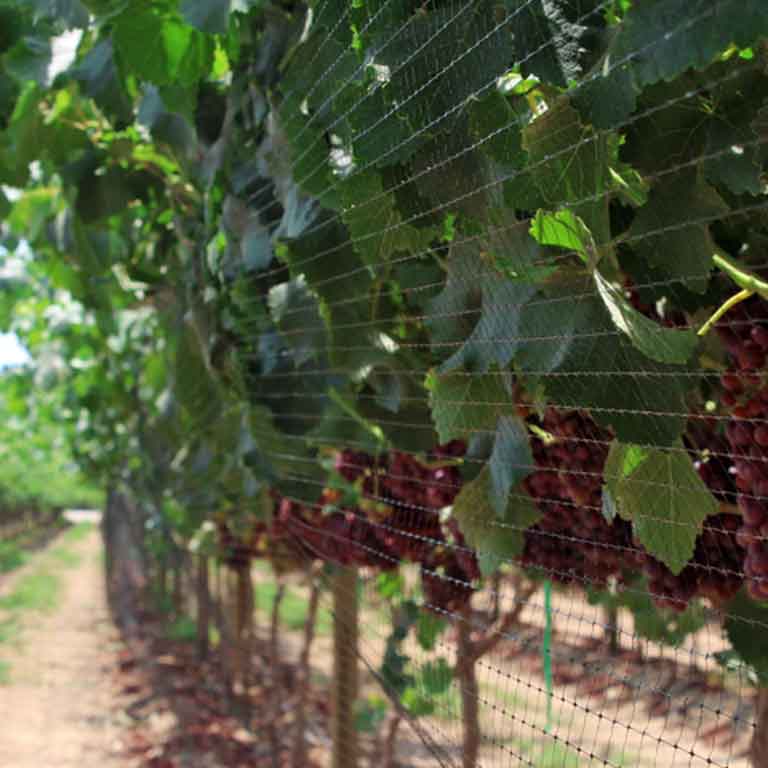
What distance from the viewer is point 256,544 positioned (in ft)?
14.9

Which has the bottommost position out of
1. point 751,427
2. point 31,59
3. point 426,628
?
point 426,628

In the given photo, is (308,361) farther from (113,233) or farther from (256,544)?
(256,544)

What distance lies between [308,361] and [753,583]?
0.98 m

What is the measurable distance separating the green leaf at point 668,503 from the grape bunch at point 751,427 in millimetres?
48

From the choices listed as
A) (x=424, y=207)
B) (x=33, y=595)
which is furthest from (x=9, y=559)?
(x=424, y=207)

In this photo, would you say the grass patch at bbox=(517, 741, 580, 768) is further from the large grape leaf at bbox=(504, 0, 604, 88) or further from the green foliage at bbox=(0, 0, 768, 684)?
the large grape leaf at bbox=(504, 0, 604, 88)

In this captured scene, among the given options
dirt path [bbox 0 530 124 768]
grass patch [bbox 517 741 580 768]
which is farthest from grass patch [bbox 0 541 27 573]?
grass patch [bbox 517 741 580 768]

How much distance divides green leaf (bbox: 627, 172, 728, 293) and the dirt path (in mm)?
6492

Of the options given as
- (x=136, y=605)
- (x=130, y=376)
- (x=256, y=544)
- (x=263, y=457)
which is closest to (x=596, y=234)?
(x=263, y=457)

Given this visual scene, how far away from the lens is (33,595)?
58.5 ft

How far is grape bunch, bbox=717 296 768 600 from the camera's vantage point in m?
1.06

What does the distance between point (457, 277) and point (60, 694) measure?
9187 millimetres

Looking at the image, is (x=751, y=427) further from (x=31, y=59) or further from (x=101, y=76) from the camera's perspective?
(x=31, y=59)

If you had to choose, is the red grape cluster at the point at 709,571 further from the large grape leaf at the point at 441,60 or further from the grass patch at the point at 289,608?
the grass patch at the point at 289,608
